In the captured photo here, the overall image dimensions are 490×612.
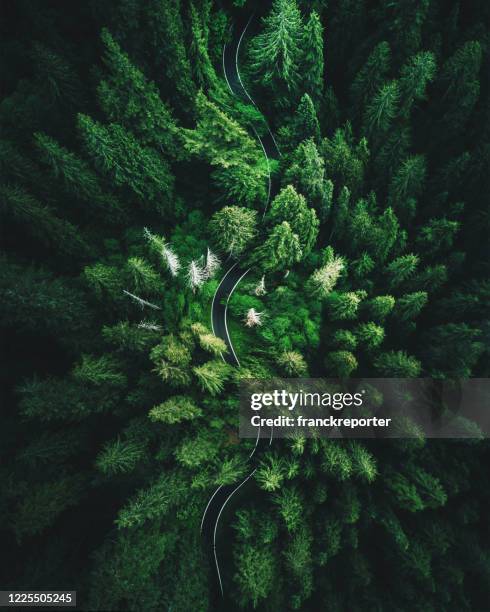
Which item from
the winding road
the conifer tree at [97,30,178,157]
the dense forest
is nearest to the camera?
the conifer tree at [97,30,178,157]

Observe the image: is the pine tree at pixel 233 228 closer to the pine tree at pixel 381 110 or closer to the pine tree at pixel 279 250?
the pine tree at pixel 279 250

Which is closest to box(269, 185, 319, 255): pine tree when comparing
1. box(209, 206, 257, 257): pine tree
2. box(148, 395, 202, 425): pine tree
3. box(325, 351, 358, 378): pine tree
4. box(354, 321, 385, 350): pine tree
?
box(209, 206, 257, 257): pine tree

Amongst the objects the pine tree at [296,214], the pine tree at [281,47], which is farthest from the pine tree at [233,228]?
the pine tree at [281,47]

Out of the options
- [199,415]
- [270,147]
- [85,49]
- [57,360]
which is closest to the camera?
[199,415]

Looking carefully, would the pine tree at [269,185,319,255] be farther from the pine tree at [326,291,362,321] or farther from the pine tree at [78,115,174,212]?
the pine tree at [78,115,174,212]

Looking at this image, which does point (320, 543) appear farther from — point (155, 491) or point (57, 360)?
point (57, 360)

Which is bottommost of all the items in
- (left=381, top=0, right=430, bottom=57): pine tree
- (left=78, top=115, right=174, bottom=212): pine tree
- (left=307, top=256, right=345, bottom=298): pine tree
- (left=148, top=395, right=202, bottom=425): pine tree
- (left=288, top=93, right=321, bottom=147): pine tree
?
(left=148, top=395, right=202, bottom=425): pine tree

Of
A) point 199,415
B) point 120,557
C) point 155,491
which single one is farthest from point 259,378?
point 120,557
